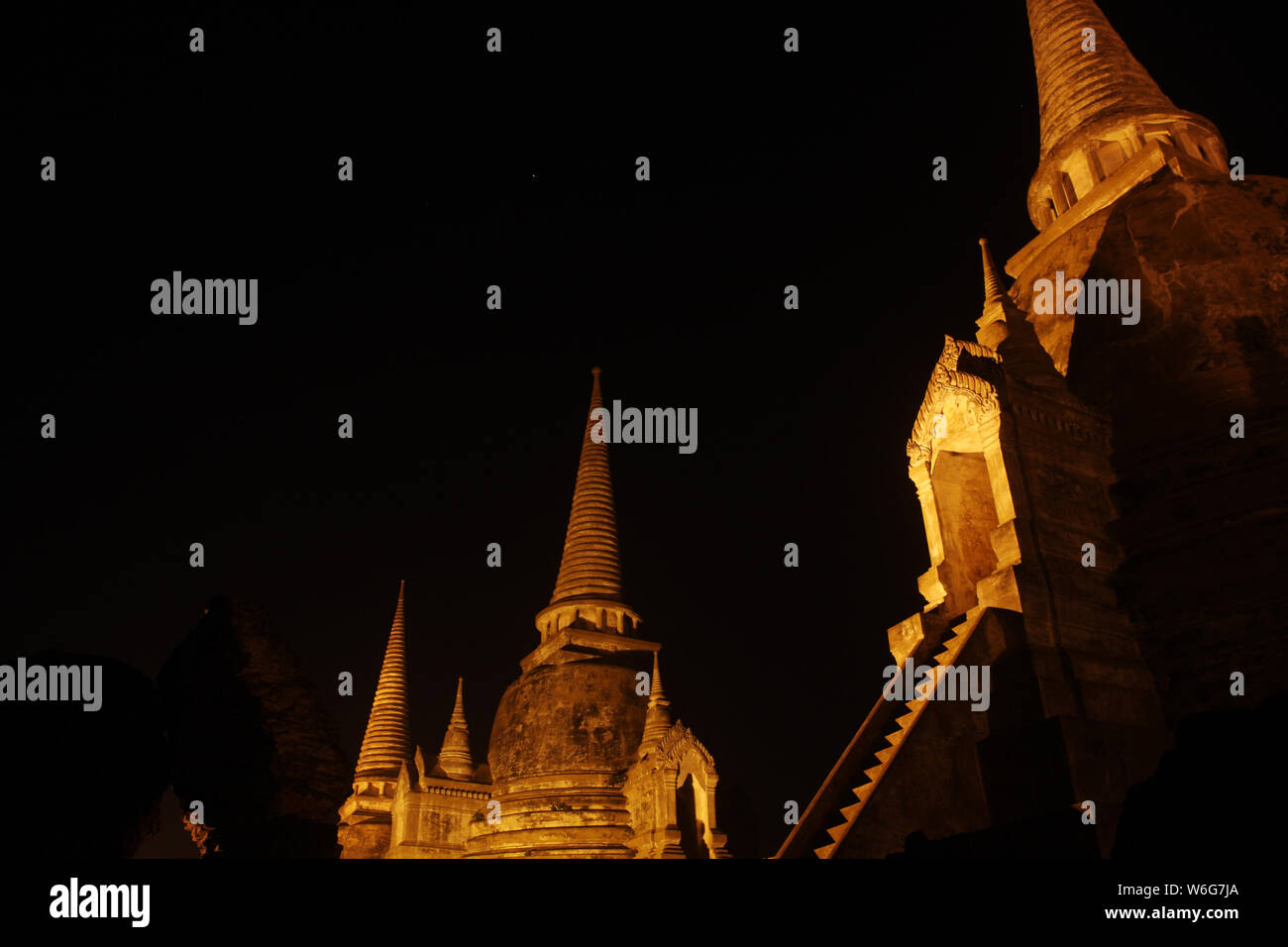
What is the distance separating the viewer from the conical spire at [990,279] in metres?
16.9

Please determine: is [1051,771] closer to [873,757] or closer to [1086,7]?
[873,757]

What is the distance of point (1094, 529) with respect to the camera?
14078mm

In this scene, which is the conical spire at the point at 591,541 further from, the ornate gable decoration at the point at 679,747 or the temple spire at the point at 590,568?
the ornate gable decoration at the point at 679,747

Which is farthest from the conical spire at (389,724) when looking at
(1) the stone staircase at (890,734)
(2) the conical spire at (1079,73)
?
(2) the conical spire at (1079,73)

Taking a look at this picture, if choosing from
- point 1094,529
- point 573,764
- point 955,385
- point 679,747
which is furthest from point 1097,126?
point 573,764

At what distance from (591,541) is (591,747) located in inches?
299

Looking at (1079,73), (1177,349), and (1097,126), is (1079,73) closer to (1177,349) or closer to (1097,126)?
(1097,126)

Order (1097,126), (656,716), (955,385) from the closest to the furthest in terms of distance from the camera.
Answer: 1. (955,385)
2. (1097,126)
3. (656,716)

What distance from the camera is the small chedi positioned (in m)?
23.6

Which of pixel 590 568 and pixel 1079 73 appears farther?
pixel 590 568

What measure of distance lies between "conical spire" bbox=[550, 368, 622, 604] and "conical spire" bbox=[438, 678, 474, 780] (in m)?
4.75

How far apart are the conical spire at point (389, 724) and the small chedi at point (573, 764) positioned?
0.08 metres

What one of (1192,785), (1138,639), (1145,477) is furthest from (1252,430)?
(1192,785)
